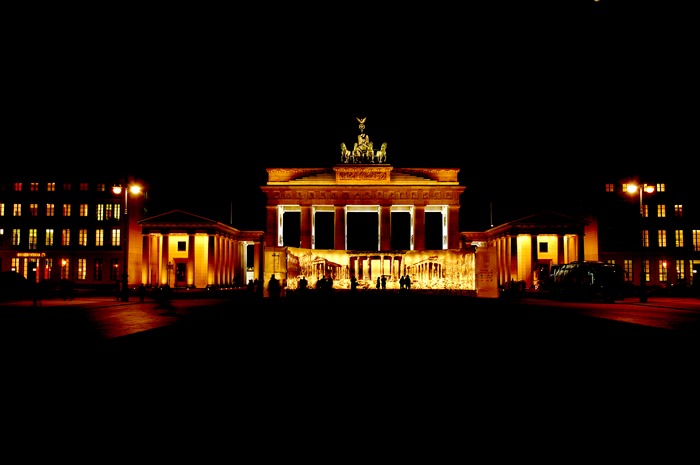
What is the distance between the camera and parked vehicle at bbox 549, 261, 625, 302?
42656mm

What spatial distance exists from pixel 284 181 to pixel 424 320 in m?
52.7

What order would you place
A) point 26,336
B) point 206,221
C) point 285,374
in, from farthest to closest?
point 206,221, point 26,336, point 285,374

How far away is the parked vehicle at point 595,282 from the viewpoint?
42656mm

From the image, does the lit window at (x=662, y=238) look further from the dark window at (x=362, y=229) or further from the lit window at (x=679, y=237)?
the dark window at (x=362, y=229)

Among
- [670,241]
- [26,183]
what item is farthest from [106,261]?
[670,241]

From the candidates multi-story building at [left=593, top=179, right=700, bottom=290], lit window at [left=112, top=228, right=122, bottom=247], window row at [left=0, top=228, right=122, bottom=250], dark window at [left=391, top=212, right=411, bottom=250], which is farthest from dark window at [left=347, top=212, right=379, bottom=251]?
window row at [left=0, top=228, right=122, bottom=250]

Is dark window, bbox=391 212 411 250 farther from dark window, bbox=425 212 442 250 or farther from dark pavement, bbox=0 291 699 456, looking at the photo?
dark pavement, bbox=0 291 699 456

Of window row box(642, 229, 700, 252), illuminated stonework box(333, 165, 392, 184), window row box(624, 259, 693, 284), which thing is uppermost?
illuminated stonework box(333, 165, 392, 184)

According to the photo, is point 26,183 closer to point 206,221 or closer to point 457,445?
point 206,221

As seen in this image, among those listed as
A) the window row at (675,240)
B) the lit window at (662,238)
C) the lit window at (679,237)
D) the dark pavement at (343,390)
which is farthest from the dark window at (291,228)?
the dark pavement at (343,390)

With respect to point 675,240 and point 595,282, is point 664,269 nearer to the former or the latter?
point 675,240

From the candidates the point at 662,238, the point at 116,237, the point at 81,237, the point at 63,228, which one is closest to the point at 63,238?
the point at 63,228

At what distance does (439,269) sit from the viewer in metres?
45.1

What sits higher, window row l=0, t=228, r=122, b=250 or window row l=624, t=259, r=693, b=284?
window row l=0, t=228, r=122, b=250
